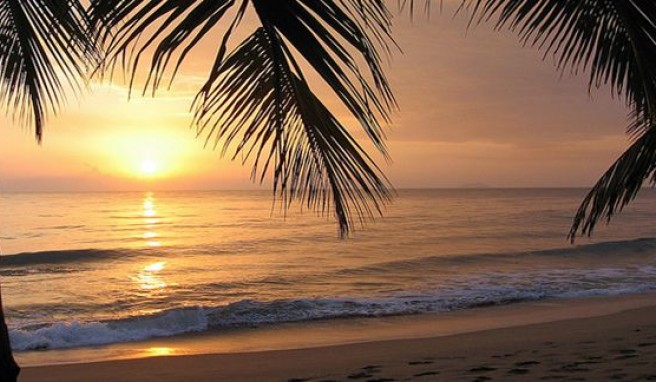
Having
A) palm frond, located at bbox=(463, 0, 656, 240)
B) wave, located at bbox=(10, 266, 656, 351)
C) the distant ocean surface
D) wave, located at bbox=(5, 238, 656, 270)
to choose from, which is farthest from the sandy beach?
wave, located at bbox=(5, 238, 656, 270)

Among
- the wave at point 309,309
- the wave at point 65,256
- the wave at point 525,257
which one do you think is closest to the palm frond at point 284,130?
the wave at point 309,309

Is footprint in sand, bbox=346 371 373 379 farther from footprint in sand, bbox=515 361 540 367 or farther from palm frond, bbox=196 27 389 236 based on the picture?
palm frond, bbox=196 27 389 236

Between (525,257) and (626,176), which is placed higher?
(626,176)

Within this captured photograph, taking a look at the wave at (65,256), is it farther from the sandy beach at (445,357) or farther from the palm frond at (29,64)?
the palm frond at (29,64)

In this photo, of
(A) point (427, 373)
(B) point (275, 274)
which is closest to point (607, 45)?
(A) point (427, 373)

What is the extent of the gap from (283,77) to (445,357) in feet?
24.6

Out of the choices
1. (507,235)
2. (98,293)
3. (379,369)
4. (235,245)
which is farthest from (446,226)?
(379,369)

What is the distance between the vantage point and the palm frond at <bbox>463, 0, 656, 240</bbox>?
1.85 metres

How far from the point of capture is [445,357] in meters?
8.51

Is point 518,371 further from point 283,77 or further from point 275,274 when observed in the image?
point 275,274

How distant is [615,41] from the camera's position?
233cm

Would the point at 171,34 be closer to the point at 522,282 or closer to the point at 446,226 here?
the point at 522,282

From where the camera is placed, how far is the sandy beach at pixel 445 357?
705cm

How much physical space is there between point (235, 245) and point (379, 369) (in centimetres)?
2260
